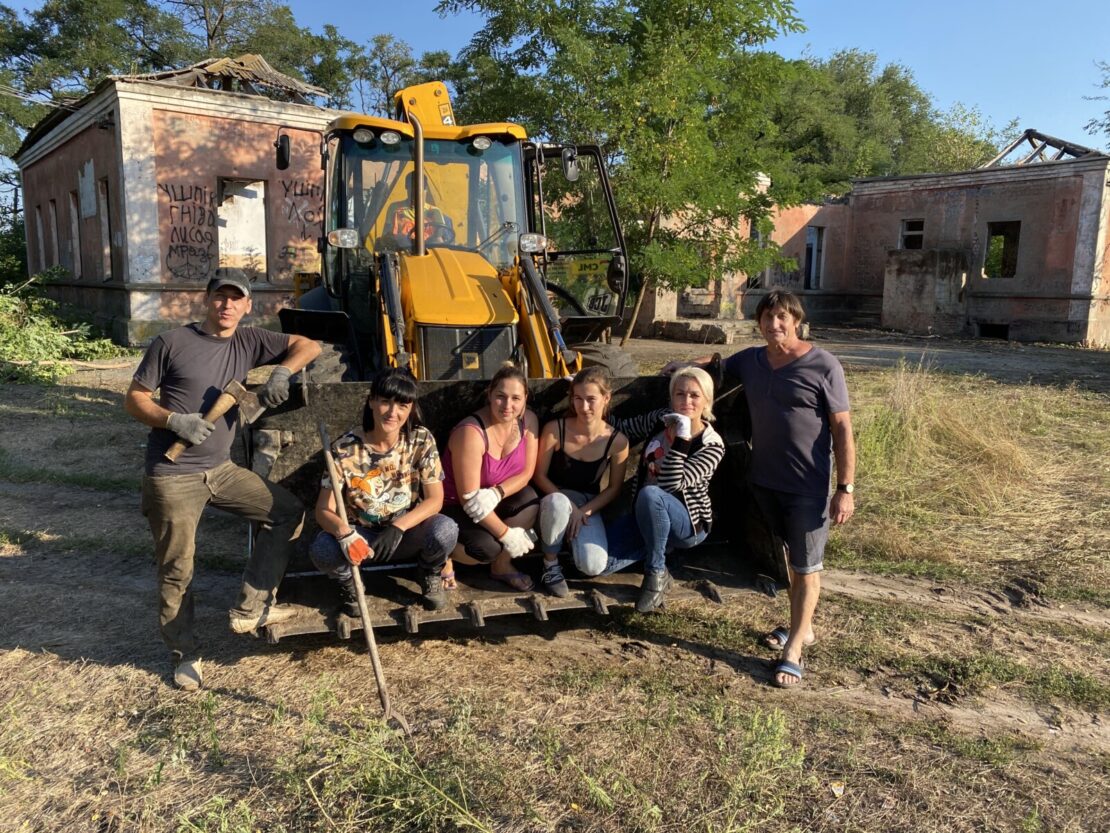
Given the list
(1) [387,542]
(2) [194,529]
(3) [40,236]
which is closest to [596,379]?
(1) [387,542]

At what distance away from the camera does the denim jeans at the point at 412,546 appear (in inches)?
149

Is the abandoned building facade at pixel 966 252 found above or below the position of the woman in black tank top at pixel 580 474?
above

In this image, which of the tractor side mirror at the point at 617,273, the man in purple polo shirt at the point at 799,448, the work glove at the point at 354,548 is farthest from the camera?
the tractor side mirror at the point at 617,273

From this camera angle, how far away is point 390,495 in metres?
3.98

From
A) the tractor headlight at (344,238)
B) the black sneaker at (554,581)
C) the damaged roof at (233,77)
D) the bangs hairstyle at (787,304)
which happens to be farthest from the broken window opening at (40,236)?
the bangs hairstyle at (787,304)

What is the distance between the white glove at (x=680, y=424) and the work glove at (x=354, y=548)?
158 cm

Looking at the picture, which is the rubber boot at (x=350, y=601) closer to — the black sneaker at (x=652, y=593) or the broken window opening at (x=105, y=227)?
the black sneaker at (x=652, y=593)

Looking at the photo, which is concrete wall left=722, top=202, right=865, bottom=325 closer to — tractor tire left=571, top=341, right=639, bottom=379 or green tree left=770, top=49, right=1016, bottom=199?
green tree left=770, top=49, right=1016, bottom=199

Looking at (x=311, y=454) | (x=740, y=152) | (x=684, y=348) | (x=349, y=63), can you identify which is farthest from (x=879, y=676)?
(x=349, y=63)

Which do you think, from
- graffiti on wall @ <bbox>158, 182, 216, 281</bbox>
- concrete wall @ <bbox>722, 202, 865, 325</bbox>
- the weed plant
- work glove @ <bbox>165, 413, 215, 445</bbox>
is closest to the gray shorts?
work glove @ <bbox>165, 413, 215, 445</bbox>

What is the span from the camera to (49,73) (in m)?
28.5

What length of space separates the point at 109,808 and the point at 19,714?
0.89 m

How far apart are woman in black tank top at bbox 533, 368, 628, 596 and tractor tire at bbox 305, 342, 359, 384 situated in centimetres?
159

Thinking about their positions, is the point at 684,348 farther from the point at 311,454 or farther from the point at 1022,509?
the point at 311,454
